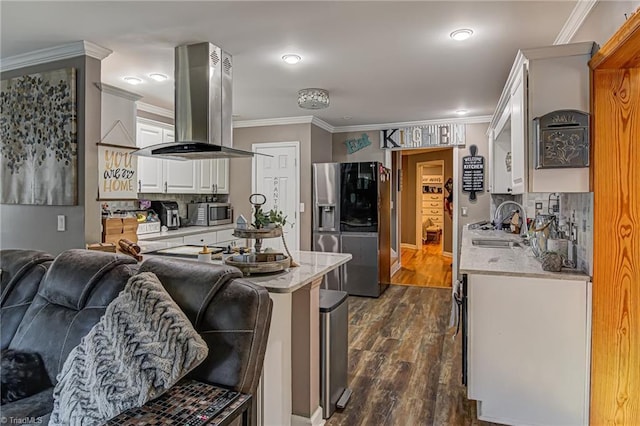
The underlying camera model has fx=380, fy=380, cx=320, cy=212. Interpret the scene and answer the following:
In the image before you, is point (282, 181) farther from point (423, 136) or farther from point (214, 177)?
point (423, 136)

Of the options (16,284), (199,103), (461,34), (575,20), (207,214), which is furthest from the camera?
(207,214)

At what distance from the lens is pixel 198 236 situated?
4.79 metres

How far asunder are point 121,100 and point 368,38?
2074mm

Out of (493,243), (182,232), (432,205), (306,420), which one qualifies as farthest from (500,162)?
(432,205)

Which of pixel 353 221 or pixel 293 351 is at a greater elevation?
pixel 353 221

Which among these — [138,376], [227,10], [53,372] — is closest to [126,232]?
[53,372]

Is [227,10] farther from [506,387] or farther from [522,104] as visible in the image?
[506,387]

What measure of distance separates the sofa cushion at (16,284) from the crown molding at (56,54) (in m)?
1.61

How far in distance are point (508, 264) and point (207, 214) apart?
12.9ft

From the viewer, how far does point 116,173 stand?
317 cm

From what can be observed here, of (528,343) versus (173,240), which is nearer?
(528,343)

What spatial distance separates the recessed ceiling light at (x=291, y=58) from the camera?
3.03 m

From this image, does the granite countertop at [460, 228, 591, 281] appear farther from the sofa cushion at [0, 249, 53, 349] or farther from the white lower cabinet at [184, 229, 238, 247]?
the white lower cabinet at [184, 229, 238, 247]

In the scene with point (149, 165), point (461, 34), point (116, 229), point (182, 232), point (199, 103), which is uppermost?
point (461, 34)
